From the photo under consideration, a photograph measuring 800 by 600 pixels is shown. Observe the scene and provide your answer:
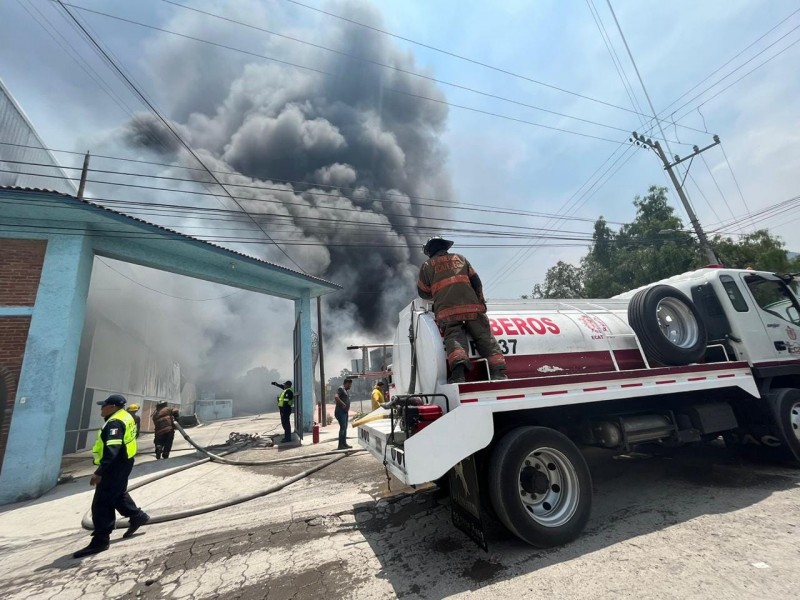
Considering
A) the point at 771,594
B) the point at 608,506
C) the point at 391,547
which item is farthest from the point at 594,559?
the point at 391,547

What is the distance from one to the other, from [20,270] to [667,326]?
10.6 m

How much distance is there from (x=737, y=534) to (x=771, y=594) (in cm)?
92

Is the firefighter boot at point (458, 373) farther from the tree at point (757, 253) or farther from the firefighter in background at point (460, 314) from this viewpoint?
the tree at point (757, 253)

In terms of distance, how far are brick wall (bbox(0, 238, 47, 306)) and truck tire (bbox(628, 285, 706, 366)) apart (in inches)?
389

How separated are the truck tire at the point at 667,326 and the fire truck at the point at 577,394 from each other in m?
0.02

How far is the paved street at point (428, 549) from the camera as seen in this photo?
7.66ft

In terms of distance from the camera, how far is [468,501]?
8.84 feet

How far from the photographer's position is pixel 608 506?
355cm

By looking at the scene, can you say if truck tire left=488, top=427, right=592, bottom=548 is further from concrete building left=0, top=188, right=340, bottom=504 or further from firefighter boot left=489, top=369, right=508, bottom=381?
concrete building left=0, top=188, right=340, bottom=504

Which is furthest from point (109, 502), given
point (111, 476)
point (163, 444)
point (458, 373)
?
point (163, 444)

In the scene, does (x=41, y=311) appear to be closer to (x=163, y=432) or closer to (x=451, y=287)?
(x=163, y=432)

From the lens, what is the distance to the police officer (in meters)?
3.59

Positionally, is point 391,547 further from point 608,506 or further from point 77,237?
point 77,237

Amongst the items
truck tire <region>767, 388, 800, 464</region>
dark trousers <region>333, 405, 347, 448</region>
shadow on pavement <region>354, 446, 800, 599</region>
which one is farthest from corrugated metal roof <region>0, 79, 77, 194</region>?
truck tire <region>767, 388, 800, 464</region>
